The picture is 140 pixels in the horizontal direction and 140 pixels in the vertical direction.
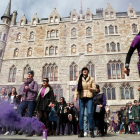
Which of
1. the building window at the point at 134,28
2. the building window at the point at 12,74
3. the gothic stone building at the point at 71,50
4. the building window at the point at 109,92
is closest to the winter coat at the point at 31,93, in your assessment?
the gothic stone building at the point at 71,50

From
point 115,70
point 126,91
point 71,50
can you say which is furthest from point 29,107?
point 71,50

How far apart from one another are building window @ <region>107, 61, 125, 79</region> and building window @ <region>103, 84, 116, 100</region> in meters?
1.18

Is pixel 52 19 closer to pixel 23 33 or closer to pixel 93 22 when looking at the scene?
pixel 23 33

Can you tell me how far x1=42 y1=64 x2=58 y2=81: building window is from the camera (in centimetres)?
1788

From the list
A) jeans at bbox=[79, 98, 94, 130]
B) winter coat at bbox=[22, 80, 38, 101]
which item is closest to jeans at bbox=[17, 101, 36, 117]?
winter coat at bbox=[22, 80, 38, 101]

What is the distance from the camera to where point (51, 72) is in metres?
18.1

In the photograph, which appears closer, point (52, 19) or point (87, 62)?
point (87, 62)

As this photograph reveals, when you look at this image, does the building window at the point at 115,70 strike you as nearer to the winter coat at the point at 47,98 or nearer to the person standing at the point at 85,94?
the person standing at the point at 85,94

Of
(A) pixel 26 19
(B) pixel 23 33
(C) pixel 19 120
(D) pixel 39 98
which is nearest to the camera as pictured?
(C) pixel 19 120

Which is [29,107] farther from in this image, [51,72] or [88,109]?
[51,72]

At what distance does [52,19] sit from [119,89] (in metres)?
13.0

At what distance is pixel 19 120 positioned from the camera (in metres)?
2.10

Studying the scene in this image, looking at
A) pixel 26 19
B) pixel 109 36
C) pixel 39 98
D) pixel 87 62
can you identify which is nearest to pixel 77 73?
pixel 87 62

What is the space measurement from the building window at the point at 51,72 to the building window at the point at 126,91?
733 cm
